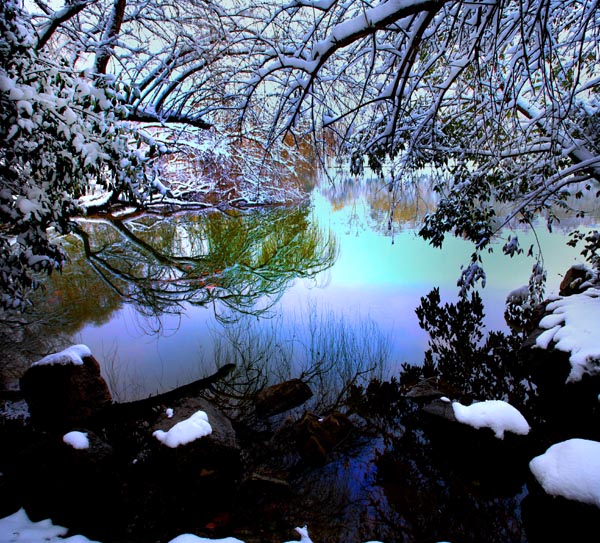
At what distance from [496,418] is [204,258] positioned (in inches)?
389

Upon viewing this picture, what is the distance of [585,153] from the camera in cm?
517

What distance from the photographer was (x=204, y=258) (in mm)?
11805

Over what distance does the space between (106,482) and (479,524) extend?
3.04 m

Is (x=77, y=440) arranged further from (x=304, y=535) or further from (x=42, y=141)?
(x=42, y=141)

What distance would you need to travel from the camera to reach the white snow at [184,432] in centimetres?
317

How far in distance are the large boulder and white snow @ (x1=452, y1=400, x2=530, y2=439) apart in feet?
12.9

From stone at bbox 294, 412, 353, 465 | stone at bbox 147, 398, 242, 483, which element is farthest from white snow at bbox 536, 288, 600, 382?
stone at bbox 147, 398, 242, 483

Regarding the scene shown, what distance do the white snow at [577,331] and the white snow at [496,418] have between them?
3.23 feet

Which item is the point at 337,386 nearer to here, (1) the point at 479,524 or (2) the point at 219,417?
(2) the point at 219,417

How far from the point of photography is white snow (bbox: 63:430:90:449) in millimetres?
3164

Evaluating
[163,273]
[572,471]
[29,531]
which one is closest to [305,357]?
[572,471]

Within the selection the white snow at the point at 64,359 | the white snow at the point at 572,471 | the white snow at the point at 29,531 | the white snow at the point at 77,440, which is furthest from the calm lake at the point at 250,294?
the white snow at the point at 572,471

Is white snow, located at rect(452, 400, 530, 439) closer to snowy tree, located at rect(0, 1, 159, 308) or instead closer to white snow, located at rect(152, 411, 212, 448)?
white snow, located at rect(152, 411, 212, 448)

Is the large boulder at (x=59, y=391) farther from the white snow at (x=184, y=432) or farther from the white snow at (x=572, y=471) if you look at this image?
the white snow at (x=572, y=471)
